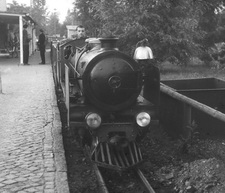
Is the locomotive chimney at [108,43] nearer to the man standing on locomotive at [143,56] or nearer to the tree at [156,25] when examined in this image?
the man standing on locomotive at [143,56]

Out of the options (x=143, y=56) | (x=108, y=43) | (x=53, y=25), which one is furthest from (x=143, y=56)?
(x=53, y=25)

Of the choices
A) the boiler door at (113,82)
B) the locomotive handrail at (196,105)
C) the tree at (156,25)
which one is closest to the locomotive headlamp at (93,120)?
the boiler door at (113,82)

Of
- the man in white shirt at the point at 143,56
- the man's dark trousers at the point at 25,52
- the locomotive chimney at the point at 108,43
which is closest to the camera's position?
the locomotive chimney at the point at 108,43

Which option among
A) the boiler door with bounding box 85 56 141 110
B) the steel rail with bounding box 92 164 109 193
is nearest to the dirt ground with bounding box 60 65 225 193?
the steel rail with bounding box 92 164 109 193

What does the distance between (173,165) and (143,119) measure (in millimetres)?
1117

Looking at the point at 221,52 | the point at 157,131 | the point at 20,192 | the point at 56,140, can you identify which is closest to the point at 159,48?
the point at 221,52

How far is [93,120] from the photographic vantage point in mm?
6438

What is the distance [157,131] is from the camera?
9.20 m

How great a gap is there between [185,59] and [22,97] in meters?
10.4

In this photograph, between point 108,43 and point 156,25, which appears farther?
point 156,25

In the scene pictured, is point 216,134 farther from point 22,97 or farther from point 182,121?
point 22,97

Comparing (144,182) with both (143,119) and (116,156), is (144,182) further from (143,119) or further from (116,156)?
(143,119)

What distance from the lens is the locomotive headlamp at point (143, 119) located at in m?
6.54

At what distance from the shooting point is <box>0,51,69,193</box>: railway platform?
18.0 feet
